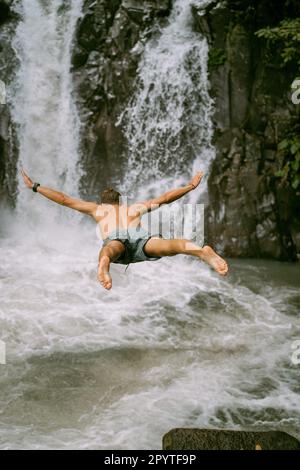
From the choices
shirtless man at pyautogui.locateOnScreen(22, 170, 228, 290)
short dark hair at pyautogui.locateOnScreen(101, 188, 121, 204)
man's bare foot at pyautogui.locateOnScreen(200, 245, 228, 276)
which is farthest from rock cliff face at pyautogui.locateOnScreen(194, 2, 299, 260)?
A: man's bare foot at pyautogui.locateOnScreen(200, 245, 228, 276)

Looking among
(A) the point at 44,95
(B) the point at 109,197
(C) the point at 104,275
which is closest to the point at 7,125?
(A) the point at 44,95

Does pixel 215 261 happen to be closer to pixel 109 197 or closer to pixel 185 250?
pixel 185 250

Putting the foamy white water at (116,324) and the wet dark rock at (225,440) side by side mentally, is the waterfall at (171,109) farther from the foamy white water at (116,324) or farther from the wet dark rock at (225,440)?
the wet dark rock at (225,440)

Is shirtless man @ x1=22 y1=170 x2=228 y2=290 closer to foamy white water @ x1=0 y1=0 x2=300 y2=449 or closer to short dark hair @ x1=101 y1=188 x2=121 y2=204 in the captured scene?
short dark hair @ x1=101 y1=188 x2=121 y2=204

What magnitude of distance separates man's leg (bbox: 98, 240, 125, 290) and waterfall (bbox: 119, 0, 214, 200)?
723 centimetres

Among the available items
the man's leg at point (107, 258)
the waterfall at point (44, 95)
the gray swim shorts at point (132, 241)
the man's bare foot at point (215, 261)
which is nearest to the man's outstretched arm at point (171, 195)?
the gray swim shorts at point (132, 241)

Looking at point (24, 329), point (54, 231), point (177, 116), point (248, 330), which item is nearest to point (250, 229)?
point (177, 116)

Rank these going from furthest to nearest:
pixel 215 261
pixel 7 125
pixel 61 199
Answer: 1. pixel 7 125
2. pixel 61 199
3. pixel 215 261

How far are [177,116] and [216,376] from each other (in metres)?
7.26

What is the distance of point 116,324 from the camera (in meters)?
8.03

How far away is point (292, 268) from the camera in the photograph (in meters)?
11.0

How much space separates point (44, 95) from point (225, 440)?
10.8 metres

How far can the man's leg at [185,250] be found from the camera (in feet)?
15.1

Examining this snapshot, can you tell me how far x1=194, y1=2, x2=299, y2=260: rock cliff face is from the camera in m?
11.4
